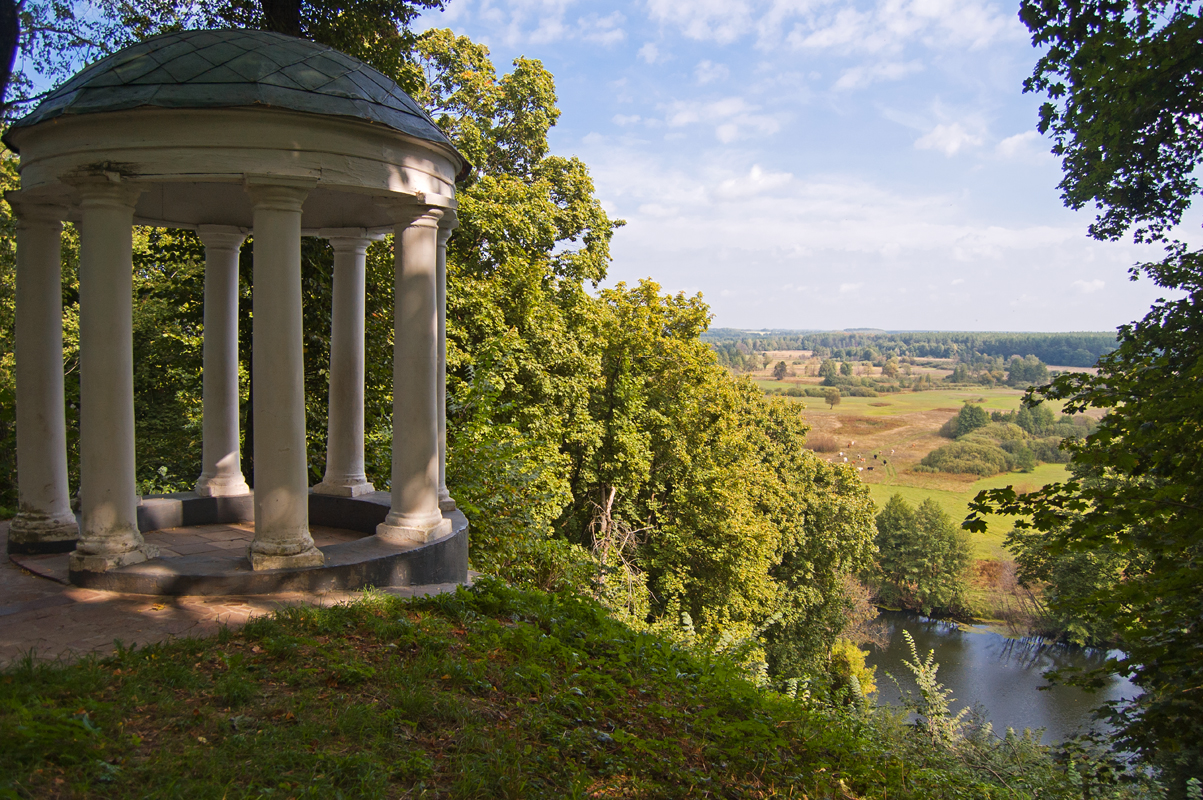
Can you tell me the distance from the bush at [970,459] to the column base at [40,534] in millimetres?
103645

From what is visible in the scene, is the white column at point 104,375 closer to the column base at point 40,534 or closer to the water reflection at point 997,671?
the column base at point 40,534

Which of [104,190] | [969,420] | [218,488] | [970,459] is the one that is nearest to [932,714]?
[218,488]

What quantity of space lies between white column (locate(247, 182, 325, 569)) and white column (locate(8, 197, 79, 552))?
2.67m

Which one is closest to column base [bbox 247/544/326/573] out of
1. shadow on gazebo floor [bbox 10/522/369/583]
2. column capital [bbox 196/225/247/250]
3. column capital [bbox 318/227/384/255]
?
shadow on gazebo floor [bbox 10/522/369/583]

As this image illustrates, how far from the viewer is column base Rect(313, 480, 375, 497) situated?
33.5 ft

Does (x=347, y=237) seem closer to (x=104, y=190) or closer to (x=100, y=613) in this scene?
(x=104, y=190)

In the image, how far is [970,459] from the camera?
323 ft

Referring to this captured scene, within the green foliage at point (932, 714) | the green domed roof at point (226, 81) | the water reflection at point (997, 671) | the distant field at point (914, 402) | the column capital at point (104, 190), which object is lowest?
the water reflection at point (997, 671)

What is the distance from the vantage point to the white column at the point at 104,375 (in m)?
6.94

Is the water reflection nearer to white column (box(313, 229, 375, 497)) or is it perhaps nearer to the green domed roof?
white column (box(313, 229, 375, 497))

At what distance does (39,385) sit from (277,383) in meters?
3.13

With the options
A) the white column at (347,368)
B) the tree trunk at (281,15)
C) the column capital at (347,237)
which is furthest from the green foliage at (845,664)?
the tree trunk at (281,15)

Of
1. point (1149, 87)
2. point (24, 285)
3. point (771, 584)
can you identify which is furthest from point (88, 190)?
point (771, 584)

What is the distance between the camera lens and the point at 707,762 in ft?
17.6
